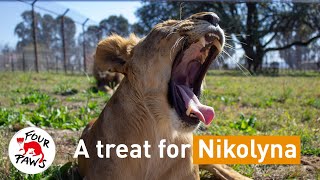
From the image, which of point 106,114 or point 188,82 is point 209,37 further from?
point 106,114

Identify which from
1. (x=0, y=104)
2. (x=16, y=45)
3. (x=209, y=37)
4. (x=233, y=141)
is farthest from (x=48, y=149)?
(x=16, y=45)

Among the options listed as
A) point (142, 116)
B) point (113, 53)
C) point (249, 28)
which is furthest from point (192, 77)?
point (249, 28)

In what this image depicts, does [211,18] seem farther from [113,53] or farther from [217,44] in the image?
[113,53]

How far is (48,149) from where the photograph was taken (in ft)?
10.1

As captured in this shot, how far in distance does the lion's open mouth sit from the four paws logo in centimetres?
110

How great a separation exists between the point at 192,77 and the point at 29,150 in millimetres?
1307

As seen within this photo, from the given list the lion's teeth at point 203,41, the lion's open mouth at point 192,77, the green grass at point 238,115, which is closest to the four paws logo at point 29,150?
the green grass at point 238,115

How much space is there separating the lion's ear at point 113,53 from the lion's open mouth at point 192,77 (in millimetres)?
440

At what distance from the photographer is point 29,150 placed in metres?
2.96

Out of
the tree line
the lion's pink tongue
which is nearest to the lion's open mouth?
the lion's pink tongue

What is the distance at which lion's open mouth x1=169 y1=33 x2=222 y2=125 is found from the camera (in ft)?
8.36

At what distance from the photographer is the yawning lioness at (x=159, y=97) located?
8.38 feet

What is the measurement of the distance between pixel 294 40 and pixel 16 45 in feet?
60.9

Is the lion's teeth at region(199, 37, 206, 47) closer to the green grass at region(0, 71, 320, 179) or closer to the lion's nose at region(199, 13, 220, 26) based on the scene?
the lion's nose at region(199, 13, 220, 26)
